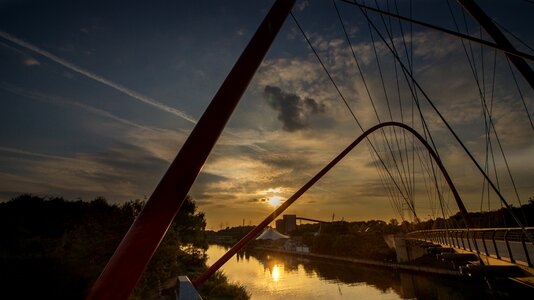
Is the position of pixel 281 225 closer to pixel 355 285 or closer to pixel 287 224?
pixel 287 224

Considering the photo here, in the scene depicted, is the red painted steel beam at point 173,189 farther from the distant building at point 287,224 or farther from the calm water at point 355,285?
the distant building at point 287,224

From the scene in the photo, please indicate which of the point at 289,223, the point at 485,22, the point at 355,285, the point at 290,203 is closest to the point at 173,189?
the point at 290,203

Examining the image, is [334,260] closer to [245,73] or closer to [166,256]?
[166,256]

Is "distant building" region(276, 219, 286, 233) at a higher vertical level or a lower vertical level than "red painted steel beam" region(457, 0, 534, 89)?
higher

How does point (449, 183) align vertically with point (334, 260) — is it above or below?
above

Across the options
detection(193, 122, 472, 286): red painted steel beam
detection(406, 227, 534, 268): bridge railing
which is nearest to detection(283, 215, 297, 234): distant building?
detection(406, 227, 534, 268): bridge railing

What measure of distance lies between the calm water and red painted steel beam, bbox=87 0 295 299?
39.5 m

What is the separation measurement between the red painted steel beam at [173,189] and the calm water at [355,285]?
39529 mm

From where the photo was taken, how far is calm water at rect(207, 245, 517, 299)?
117ft

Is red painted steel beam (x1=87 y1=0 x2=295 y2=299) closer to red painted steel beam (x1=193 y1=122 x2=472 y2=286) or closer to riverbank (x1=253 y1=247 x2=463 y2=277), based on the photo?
red painted steel beam (x1=193 y1=122 x2=472 y2=286)

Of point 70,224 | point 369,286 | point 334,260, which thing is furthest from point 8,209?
point 334,260

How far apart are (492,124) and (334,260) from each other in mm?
64893

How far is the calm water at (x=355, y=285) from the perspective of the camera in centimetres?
3562

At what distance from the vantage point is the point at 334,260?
72.1 metres
